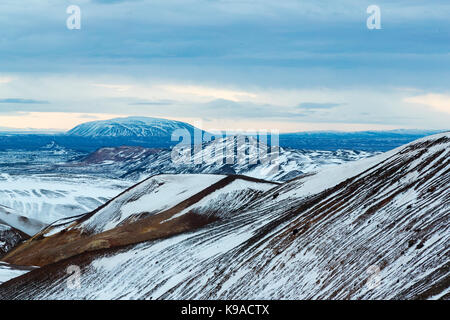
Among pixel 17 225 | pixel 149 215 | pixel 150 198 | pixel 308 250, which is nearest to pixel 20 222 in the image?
pixel 17 225

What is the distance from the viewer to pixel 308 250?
32250mm

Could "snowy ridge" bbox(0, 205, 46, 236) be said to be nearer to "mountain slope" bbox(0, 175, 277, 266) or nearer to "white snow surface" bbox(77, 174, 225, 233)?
"mountain slope" bbox(0, 175, 277, 266)

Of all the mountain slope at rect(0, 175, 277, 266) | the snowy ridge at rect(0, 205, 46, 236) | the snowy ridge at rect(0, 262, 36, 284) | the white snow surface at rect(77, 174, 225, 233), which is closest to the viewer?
the snowy ridge at rect(0, 262, 36, 284)

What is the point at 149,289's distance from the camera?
37094mm

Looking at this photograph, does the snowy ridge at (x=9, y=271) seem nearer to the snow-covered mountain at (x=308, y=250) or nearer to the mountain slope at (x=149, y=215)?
the mountain slope at (x=149, y=215)

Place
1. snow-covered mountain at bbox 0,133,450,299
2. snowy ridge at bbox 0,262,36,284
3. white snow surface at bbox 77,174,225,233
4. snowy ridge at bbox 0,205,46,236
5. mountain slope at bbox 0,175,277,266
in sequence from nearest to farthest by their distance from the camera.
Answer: snow-covered mountain at bbox 0,133,450,299
snowy ridge at bbox 0,262,36,284
mountain slope at bbox 0,175,277,266
white snow surface at bbox 77,174,225,233
snowy ridge at bbox 0,205,46,236

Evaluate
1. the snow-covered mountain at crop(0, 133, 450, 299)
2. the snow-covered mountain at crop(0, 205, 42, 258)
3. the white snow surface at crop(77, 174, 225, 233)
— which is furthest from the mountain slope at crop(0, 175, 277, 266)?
the snow-covered mountain at crop(0, 205, 42, 258)

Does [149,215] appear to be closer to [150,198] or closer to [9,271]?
[150,198]

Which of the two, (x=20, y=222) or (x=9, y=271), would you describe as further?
(x=20, y=222)

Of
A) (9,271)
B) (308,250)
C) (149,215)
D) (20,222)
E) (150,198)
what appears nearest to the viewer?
(308,250)

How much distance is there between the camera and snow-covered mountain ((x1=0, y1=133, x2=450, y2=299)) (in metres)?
25.6

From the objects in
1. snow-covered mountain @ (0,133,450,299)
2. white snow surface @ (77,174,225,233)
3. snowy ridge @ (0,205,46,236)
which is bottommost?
snowy ridge @ (0,205,46,236)

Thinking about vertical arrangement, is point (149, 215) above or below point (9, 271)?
below
